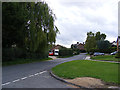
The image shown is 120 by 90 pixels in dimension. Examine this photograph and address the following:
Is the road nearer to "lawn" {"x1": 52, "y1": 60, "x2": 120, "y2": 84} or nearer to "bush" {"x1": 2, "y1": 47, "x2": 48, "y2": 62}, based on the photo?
"lawn" {"x1": 52, "y1": 60, "x2": 120, "y2": 84}

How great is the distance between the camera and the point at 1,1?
49.6ft

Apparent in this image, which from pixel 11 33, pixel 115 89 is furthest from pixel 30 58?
pixel 115 89

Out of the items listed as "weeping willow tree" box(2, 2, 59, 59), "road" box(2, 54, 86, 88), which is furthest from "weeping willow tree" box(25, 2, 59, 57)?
"road" box(2, 54, 86, 88)

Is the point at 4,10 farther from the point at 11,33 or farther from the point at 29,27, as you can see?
the point at 29,27

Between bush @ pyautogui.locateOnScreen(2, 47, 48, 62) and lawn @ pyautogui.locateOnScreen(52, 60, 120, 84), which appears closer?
lawn @ pyautogui.locateOnScreen(52, 60, 120, 84)

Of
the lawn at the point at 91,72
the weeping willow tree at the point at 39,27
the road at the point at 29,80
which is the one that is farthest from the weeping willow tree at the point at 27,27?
the lawn at the point at 91,72

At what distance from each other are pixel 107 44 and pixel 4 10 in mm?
53591

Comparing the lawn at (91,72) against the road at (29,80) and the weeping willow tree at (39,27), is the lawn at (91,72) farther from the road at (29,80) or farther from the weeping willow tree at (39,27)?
the weeping willow tree at (39,27)

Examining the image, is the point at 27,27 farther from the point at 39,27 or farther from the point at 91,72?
the point at 91,72

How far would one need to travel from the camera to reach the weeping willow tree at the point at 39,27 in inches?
817

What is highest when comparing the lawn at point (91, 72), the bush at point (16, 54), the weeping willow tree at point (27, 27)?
the weeping willow tree at point (27, 27)

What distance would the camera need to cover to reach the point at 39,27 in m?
22.5

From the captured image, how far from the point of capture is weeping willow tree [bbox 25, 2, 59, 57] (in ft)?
68.1

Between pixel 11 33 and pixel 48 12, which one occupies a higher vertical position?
pixel 48 12
